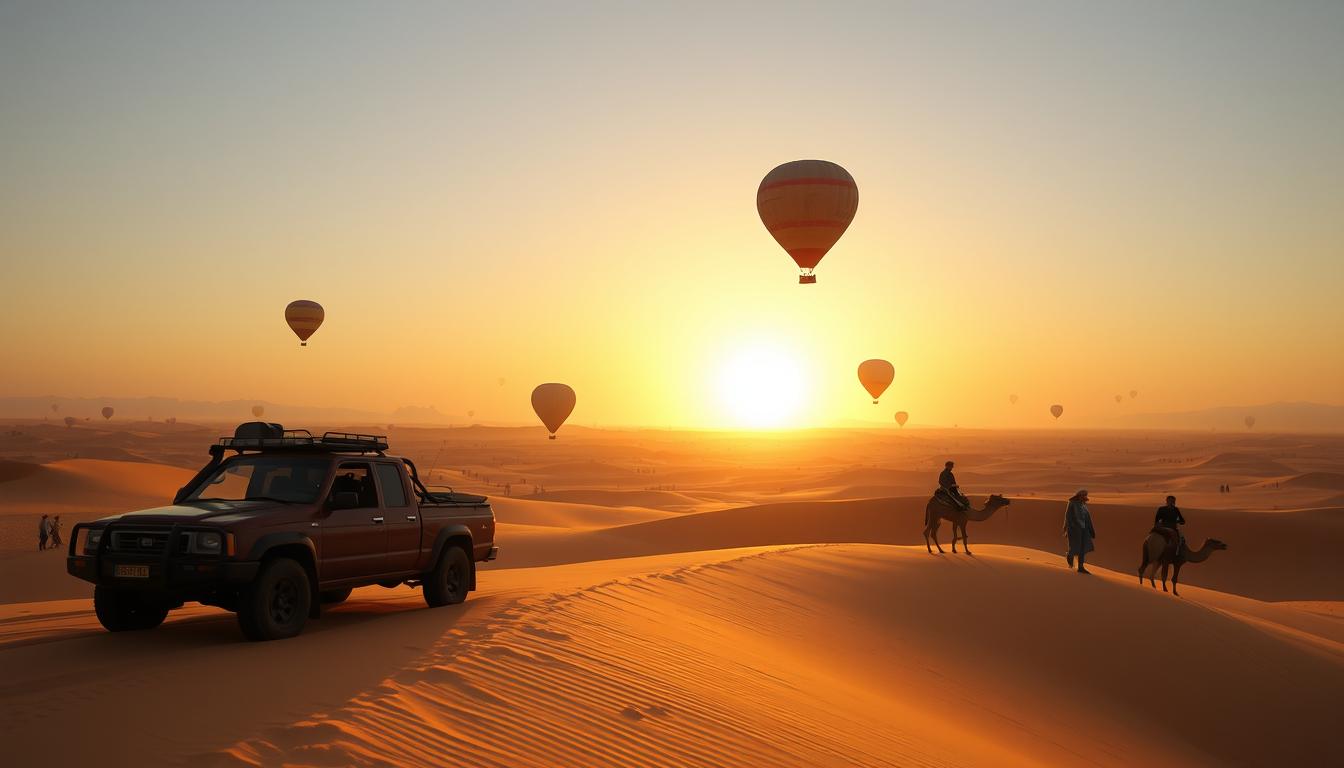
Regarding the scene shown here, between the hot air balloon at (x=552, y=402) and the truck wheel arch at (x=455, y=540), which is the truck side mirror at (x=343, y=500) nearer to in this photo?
the truck wheel arch at (x=455, y=540)

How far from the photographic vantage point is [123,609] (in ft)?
37.7

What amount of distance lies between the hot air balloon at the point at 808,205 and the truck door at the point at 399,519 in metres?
30.0

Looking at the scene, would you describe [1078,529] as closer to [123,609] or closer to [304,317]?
[123,609]

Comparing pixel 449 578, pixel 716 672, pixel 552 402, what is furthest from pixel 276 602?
pixel 552 402

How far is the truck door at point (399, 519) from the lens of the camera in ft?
41.7

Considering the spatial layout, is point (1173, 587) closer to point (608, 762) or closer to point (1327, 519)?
point (608, 762)

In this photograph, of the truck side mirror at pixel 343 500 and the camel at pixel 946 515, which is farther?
the camel at pixel 946 515

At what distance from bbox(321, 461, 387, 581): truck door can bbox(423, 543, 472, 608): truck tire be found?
1.07 metres

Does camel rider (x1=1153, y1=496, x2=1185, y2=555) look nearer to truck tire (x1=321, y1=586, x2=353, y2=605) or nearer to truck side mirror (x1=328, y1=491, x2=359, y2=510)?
truck tire (x1=321, y1=586, x2=353, y2=605)

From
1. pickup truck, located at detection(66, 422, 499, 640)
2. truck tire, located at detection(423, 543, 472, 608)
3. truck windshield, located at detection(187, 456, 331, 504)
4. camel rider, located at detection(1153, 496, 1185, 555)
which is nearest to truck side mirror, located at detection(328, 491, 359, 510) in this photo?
pickup truck, located at detection(66, 422, 499, 640)

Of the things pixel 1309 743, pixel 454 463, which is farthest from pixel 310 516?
pixel 454 463

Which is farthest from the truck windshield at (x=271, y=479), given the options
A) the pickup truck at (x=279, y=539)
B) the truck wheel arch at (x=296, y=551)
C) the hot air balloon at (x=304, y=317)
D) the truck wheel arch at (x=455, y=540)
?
the hot air balloon at (x=304, y=317)

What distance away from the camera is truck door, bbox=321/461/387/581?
38.4 feet

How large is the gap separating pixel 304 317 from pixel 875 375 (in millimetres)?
52135
